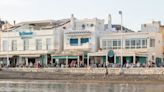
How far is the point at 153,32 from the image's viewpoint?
7331cm

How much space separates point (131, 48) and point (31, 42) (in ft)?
56.2

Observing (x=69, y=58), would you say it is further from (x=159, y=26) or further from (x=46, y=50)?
(x=159, y=26)

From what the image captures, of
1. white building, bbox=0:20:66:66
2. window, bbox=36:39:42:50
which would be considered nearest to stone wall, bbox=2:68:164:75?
white building, bbox=0:20:66:66

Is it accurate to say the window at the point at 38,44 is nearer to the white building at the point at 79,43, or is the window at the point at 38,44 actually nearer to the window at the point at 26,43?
the window at the point at 26,43

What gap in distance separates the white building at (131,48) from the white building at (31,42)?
24.4 ft

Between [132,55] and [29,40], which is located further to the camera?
[29,40]

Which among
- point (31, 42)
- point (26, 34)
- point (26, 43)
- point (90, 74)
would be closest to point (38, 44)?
point (31, 42)

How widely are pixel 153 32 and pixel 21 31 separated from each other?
21955 mm

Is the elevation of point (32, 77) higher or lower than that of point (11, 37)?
lower

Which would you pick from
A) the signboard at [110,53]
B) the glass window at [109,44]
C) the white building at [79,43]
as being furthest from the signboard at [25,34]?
the signboard at [110,53]

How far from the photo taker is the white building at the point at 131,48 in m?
70.9

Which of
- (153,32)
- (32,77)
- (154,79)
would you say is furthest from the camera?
(153,32)

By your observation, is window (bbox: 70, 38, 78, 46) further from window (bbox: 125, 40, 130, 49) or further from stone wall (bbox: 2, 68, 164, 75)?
stone wall (bbox: 2, 68, 164, 75)

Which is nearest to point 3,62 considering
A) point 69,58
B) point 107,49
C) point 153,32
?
point 69,58
